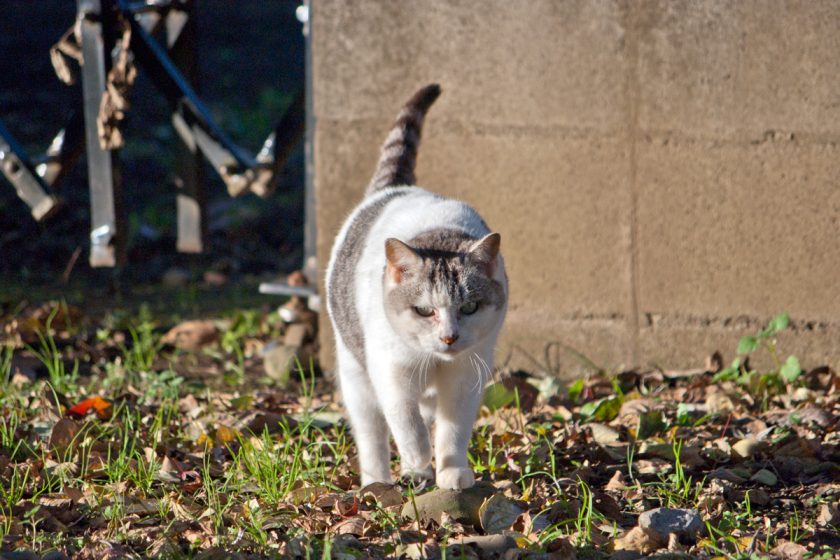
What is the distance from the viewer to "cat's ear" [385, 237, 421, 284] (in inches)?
119

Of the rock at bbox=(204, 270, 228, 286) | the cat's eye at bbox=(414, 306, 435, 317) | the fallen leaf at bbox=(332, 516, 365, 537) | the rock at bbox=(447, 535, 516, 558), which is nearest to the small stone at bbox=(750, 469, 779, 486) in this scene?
the rock at bbox=(447, 535, 516, 558)

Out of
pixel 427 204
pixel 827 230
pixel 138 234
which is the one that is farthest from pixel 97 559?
pixel 138 234

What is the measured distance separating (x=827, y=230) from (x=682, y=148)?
66 cm

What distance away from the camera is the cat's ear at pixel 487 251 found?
3053 mm

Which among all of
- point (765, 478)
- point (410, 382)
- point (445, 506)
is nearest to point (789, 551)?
point (765, 478)

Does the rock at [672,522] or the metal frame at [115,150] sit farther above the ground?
the metal frame at [115,150]

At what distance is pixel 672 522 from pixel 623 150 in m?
1.80

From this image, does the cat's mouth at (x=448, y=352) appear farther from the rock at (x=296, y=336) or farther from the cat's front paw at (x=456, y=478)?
the rock at (x=296, y=336)

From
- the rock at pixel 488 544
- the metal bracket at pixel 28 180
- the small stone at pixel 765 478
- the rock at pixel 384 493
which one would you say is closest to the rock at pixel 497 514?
the rock at pixel 488 544

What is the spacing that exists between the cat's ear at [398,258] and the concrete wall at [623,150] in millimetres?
1304

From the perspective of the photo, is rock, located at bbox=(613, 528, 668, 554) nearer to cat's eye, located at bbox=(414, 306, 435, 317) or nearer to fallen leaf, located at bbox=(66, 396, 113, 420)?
cat's eye, located at bbox=(414, 306, 435, 317)

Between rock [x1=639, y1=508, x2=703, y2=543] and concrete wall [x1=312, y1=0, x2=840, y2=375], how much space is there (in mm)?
1532

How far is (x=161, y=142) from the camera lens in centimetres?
833

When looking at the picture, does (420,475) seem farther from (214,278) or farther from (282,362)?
(214,278)
